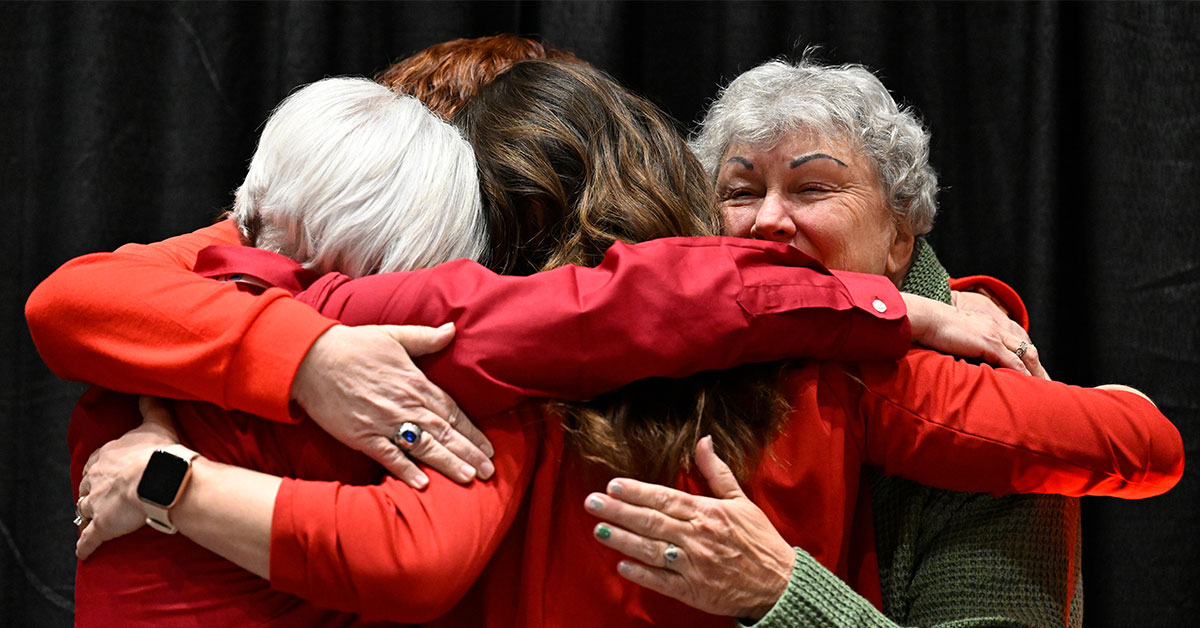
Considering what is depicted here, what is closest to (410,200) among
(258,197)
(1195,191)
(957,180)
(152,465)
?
(258,197)

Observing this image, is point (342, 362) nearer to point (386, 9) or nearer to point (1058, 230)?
point (386, 9)

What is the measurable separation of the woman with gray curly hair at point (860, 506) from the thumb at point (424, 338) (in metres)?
0.24

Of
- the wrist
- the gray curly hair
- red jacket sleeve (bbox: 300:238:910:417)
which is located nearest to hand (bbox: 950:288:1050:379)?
the gray curly hair

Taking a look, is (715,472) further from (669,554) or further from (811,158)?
(811,158)

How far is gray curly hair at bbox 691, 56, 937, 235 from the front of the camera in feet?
5.13

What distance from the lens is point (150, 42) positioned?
2225mm

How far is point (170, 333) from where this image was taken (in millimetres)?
1094

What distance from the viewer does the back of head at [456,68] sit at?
1.71 m

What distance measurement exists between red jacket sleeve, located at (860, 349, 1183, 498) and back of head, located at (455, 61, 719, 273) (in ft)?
1.03

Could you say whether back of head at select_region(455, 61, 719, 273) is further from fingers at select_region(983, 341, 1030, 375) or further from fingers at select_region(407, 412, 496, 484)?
fingers at select_region(983, 341, 1030, 375)

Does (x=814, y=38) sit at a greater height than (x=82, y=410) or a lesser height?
greater

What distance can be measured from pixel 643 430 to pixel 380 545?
314mm

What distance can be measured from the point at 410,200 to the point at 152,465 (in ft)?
1.31

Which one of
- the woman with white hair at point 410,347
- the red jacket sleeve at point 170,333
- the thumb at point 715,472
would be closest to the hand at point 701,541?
the thumb at point 715,472
